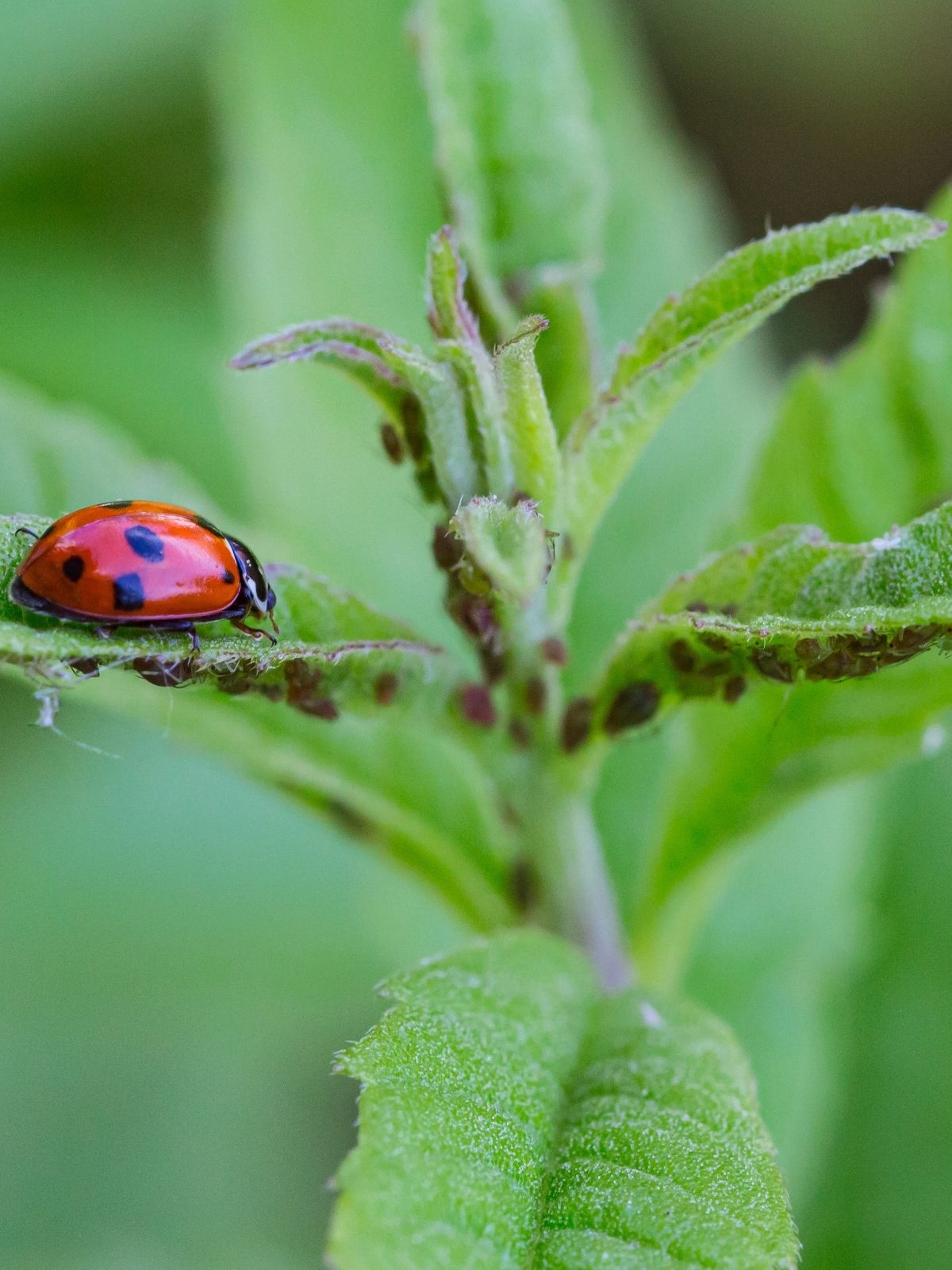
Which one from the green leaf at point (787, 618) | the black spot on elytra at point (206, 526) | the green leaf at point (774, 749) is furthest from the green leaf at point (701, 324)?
the black spot on elytra at point (206, 526)

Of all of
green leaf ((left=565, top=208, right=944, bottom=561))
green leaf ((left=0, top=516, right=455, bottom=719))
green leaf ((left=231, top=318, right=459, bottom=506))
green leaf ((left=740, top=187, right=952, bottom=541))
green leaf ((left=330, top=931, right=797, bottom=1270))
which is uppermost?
green leaf ((left=740, top=187, right=952, bottom=541))

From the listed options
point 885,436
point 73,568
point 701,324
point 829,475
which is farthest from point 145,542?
point 885,436

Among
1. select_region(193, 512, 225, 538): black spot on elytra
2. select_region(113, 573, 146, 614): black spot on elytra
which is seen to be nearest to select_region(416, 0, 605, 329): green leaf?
select_region(193, 512, 225, 538): black spot on elytra

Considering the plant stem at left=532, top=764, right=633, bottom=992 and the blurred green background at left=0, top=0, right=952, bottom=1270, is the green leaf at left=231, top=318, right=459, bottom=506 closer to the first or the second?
the plant stem at left=532, top=764, right=633, bottom=992

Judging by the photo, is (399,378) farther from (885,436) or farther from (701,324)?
(885,436)

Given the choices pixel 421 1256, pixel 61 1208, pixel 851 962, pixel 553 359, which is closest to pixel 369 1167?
pixel 421 1256
